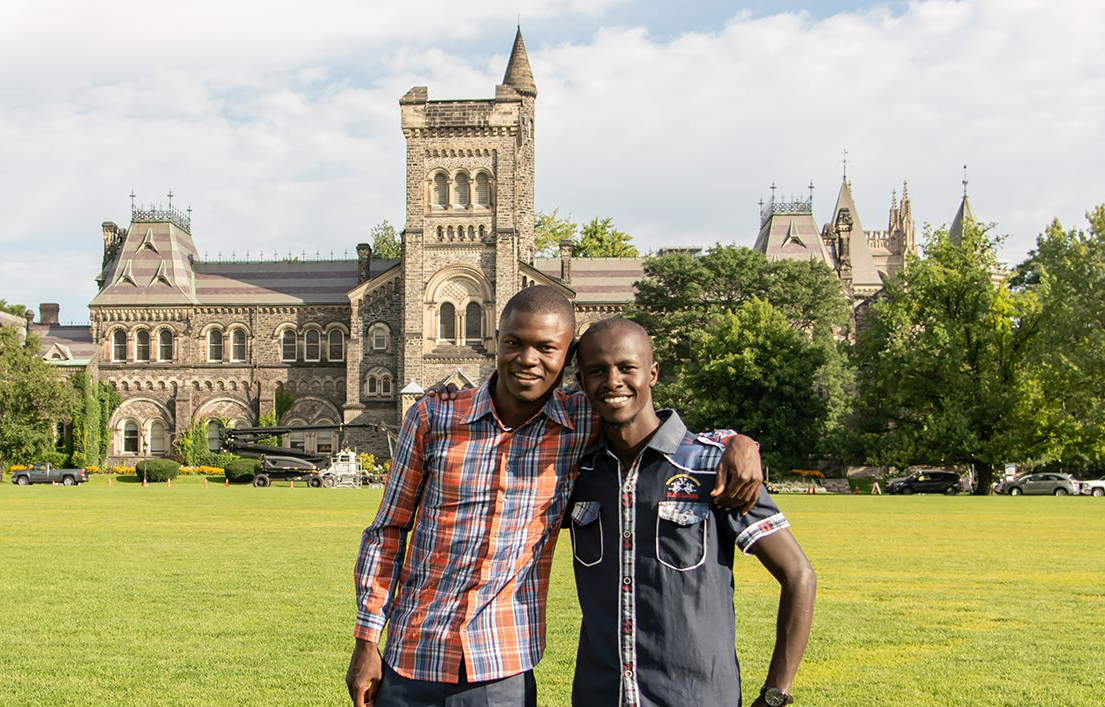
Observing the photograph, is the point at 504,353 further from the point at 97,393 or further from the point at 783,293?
the point at 97,393

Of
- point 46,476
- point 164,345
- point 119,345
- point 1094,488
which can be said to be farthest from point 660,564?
point 119,345

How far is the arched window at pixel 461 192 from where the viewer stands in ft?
179

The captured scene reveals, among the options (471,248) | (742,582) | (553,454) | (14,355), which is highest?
(471,248)

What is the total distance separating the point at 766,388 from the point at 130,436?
1401 inches

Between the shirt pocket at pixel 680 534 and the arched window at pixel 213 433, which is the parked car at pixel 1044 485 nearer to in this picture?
the arched window at pixel 213 433

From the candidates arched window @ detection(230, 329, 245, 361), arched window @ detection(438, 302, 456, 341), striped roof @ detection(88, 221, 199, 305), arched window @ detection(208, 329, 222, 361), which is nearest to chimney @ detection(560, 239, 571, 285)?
arched window @ detection(438, 302, 456, 341)

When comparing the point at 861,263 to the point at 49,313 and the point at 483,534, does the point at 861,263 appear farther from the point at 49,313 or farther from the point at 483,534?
the point at 483,534

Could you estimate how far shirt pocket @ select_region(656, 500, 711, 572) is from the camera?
3516 millimetres

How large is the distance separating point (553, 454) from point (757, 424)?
41.1 m

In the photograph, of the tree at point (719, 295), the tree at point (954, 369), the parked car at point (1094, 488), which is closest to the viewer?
the tree at point (954, 369)

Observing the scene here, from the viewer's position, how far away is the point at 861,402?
45.0m

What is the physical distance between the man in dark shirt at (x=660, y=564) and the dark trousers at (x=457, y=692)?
20cm

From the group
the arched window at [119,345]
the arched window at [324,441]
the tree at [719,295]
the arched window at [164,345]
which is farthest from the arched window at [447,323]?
the arched window at [119,345]

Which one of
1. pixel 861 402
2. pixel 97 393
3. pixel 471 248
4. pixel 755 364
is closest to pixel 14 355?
pixel 97 393
